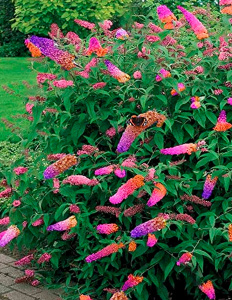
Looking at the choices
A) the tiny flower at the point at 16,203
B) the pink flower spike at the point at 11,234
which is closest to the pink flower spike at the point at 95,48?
the tiny flower at the point at 16,203

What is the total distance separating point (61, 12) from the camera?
14.1 m

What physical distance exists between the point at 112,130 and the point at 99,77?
14.2 inches

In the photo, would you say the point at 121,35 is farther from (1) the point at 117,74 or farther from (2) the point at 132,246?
(2) the point at 132,246

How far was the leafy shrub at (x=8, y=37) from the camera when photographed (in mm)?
16078

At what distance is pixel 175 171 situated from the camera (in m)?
3.83

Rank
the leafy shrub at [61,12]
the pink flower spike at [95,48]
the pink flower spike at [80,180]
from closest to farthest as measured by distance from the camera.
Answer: the pink flower spike at [80,180] → the pink flower spike at [95,48] → the leafy shrub at [61,12]

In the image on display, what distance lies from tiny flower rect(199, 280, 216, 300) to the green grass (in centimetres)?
378

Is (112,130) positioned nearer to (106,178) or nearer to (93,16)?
(106,178)

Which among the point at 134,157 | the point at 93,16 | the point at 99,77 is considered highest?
the point at 99,77

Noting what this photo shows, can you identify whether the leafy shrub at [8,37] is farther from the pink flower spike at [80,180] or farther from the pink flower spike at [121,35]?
the pink flower spike at [80,180]

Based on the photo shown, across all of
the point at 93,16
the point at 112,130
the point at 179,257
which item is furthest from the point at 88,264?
the point at 93,16

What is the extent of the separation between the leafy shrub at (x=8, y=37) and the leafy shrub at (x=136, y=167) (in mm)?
12085

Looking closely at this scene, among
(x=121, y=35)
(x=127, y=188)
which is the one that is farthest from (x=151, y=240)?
(x=121, y=35)

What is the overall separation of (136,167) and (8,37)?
13.4m
